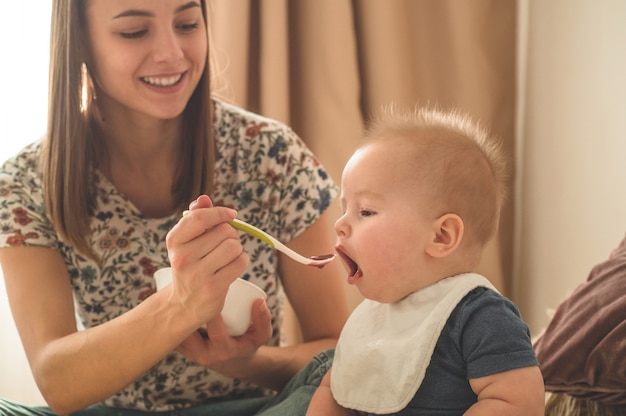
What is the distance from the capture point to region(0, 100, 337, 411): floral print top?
4.75 ft

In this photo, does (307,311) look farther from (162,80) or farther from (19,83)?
(19,83)

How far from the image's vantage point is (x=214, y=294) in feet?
3.65

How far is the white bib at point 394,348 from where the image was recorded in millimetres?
1002

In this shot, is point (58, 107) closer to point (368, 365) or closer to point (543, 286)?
point (368, 365)

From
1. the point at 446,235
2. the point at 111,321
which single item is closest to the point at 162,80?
the point at 111,321

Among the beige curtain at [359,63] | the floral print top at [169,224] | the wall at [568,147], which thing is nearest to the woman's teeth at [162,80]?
the floral print top at [169,224]

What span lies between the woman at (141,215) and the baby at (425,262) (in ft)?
0.85

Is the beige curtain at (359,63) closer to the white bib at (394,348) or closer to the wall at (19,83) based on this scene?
the wall at (19,83)

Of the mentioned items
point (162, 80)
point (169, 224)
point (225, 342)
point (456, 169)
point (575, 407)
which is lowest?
point (575, 407)

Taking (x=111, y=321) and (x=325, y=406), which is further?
(x=111, y=321)

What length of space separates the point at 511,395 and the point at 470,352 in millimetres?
71

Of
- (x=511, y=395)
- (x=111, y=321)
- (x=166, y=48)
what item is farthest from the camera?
(x=166, y=48)

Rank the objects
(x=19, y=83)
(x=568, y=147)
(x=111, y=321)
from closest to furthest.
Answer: (x=111, y=321) < (x=19, y=83) < (x=568, y=147)

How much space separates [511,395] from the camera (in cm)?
93
